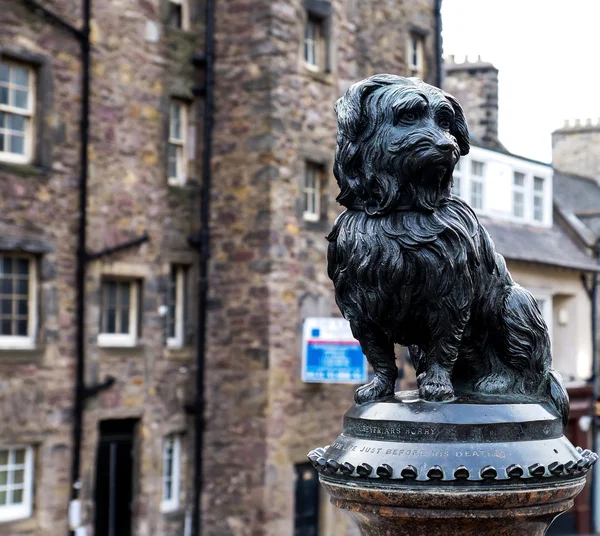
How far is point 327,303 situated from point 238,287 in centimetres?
163

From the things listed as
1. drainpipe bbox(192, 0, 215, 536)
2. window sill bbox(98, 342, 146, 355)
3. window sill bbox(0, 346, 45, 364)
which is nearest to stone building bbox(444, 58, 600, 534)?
drainpipe bbox(192, 0, 215, 536)

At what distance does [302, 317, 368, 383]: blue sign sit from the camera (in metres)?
17.0

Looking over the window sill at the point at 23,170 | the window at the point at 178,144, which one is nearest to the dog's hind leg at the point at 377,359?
the window sill at the point at 23,170

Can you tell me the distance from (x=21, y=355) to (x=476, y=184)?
38.1 feet

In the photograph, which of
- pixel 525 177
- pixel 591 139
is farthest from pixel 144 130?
pixel 591 139

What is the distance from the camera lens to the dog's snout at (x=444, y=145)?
373cm

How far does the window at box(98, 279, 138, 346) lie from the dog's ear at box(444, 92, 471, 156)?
12.2 meters

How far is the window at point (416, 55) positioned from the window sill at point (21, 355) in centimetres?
980

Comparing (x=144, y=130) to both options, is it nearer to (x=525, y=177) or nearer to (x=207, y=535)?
(x=207, y=535)

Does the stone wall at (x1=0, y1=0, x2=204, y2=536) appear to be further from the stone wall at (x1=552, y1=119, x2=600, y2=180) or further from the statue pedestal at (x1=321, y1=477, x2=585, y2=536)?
the stone wall at (x1=552, y1=119, x2=600, y2=180)

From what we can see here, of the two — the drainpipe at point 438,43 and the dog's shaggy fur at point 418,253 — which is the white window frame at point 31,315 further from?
the dog's shaggy fur at point 418,253

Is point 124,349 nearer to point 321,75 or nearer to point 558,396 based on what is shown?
point 321,75

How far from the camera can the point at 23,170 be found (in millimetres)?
14648

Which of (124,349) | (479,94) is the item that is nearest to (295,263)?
(124,349)
